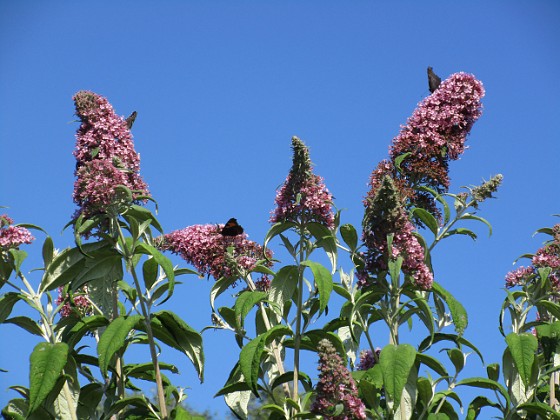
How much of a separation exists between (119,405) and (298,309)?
1565 mm

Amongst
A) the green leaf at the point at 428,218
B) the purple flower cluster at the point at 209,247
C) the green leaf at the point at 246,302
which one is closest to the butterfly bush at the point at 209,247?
the purple flower cluster at the point at 209,247

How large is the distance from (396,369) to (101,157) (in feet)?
9.30

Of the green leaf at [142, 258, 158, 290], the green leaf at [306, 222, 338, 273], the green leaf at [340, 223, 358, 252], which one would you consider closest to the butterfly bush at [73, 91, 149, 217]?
the green leaf at [142, 258, 158, 290]

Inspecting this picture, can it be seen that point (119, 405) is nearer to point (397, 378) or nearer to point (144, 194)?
point (144, 194)

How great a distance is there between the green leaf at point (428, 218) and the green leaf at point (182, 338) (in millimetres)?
2072

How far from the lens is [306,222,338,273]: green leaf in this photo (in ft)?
23.7

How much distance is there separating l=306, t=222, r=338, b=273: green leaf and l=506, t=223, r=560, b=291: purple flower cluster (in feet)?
6.98

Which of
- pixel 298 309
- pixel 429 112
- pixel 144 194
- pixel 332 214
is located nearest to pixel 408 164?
pixel 429 112

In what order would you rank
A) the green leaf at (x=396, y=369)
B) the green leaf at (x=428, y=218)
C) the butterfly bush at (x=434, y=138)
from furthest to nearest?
the butterfly bush at (x=434, y=138) < the green leaf at (x=428, y=218) < the green leaf at (x=396, y=369)

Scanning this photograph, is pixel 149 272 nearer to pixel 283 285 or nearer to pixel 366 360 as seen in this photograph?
pixel 283 285

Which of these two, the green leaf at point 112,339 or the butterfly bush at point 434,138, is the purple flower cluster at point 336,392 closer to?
the green leaf at point 112,339

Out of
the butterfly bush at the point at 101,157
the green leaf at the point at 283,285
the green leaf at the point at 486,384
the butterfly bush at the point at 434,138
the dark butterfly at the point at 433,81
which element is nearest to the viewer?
the butterfly bush at the point at 101,157

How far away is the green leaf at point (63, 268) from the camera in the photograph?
7.06 metres

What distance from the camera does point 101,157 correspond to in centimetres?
706
